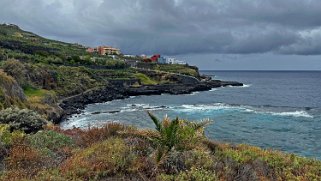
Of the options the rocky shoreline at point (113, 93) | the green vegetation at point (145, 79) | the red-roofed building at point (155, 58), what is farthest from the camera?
the red-roofed building at point (155, 58)

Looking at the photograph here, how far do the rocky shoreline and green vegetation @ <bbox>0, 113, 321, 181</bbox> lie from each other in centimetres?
3419

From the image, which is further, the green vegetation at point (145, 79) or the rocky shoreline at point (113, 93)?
the green vegetation at point (145, 79)

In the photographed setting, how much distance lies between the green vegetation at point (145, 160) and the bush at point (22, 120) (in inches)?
131

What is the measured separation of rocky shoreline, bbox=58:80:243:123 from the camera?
183 ft

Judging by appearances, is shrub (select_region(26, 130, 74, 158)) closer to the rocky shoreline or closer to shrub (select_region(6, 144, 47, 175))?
shrub (select_region(6, 144, 47, 175))

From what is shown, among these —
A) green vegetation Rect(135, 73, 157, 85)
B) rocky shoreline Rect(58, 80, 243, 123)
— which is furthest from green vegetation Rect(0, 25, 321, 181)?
green vegetation Rect(135, 73, 157, 85)

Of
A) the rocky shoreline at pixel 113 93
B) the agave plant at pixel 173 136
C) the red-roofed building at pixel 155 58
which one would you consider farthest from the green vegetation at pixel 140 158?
the red-roofed building at pixel 155 58

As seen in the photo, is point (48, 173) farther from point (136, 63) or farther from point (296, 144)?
point (136, 63)

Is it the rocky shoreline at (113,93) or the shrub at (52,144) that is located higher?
the shrub at (52,144)

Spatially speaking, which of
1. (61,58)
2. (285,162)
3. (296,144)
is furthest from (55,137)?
(61,58)

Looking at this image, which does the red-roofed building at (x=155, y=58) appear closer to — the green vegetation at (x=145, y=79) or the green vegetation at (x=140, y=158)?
the green vegetation at (x=145, y=79)

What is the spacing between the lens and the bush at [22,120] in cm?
1494

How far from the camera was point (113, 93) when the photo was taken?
79.4 m

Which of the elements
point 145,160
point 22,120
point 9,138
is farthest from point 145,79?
point 145,160
